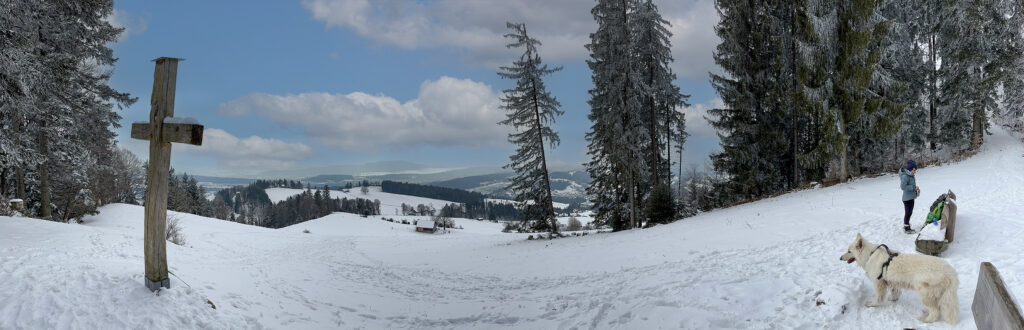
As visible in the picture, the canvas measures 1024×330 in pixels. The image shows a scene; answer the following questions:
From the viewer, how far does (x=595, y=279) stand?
35.0 ft

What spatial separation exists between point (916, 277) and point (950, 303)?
35 cm

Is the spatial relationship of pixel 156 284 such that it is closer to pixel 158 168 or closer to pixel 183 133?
pixel 158 168

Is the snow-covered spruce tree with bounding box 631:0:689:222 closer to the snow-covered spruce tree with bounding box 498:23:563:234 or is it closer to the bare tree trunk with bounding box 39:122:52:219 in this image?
the snow-covered spruce tree with bounding box 498:23:563:234

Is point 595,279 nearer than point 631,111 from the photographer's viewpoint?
Yes

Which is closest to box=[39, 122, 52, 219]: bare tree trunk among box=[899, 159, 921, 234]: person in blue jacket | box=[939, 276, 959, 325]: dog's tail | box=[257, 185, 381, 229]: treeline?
box=[939, 276, 959, 325]: dog's tail

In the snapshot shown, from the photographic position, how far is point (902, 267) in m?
4.83

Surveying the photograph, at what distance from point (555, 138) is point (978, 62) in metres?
23.5

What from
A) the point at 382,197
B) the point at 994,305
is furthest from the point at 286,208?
the point at 994,305

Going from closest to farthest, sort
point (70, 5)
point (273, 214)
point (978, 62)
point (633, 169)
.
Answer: point (70, 5) < point (633, 169) < point (978, 62) < point (273, 214)

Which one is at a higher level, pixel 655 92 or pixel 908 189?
pixel 655 92

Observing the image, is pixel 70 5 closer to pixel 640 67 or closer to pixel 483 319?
pixel 483 319

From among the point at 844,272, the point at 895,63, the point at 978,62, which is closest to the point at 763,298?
the point at 844,272

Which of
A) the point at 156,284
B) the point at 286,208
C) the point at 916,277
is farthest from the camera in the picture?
the point at 286,208

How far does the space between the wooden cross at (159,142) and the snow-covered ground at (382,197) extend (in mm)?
140731
